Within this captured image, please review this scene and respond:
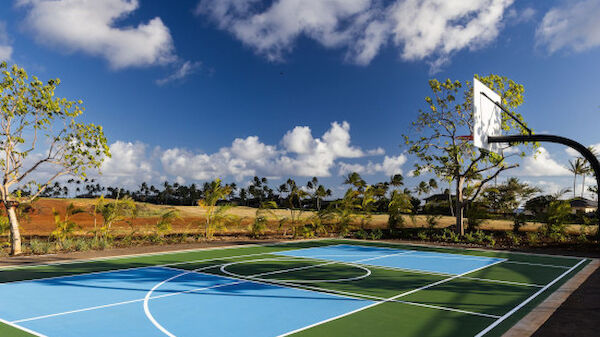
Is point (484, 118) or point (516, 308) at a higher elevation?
point (484, 118)

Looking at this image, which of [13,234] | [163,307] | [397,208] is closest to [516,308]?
[163,307]

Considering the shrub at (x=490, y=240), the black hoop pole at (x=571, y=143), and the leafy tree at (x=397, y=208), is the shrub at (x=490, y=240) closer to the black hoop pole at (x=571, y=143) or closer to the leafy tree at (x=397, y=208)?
the leafy tree at (x=397, y=208)

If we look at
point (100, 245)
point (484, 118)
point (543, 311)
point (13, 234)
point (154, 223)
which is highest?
point (484, 118)

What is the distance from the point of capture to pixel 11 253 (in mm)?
13734

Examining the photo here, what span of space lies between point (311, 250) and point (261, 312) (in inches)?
381

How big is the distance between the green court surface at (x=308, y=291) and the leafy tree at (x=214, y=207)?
550cm

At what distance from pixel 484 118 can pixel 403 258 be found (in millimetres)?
5373

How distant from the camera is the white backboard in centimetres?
1223

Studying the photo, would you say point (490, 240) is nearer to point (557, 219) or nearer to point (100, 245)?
point (557, 219)

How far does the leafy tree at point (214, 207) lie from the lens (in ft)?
66.1

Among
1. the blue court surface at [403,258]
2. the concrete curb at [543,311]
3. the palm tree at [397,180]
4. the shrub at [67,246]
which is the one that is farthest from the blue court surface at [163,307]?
the palm tree at [397,180]

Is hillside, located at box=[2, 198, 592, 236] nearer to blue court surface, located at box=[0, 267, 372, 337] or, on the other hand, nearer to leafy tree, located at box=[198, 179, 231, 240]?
leafy tree, located at box=[198, 179, 231, 240]

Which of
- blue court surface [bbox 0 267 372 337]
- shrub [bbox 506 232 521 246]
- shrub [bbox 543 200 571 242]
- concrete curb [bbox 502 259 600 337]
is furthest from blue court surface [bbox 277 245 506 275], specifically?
shrub [bbox 543 200 571 242]

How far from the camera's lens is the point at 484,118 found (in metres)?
12.8
